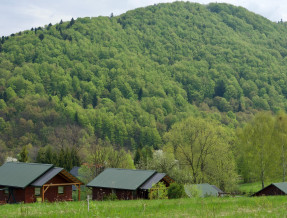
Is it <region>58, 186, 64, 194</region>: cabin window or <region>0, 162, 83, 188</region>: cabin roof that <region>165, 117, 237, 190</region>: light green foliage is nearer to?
<region>58, 186, 64, 194</region>: cabin window

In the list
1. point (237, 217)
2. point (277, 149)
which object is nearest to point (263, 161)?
point (277, 149)

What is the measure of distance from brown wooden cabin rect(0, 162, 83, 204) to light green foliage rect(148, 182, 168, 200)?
25.6 ft

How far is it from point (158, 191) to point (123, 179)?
501 centimetres

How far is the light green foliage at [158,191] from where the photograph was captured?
128 ft

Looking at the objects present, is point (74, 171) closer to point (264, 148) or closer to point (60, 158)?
point (60, 158)

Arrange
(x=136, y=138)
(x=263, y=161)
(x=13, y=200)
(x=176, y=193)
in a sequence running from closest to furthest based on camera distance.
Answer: (x=176, y=193)
(x=13, y=200)
(x=263, y=161)
(x=136, y=138)

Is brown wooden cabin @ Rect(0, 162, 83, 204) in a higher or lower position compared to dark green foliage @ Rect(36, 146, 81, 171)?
lower

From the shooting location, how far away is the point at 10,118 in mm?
155000

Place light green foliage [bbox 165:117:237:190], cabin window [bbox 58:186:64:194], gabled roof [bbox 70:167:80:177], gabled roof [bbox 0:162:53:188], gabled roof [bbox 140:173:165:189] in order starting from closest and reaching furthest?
gabled roof [bbox 0:162:53:188]
gabled roof [bbox 140:173:165:189]
cabin window [bbox 58:186:64:194]
light green foliage [bbox 165:117:237:190]
gabled roof [bbox 70:167:80:177]

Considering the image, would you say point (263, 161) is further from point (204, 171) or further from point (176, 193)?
point (176, 193)

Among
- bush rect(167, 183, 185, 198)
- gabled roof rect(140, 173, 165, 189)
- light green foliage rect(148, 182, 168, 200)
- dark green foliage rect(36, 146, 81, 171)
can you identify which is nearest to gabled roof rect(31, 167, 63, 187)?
gabled roof rect(140, 173, 165, 189)

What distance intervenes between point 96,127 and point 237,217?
142084 mm

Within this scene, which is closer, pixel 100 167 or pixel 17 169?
pixel 17 169

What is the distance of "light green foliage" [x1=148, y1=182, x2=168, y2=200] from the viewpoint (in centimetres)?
3916
